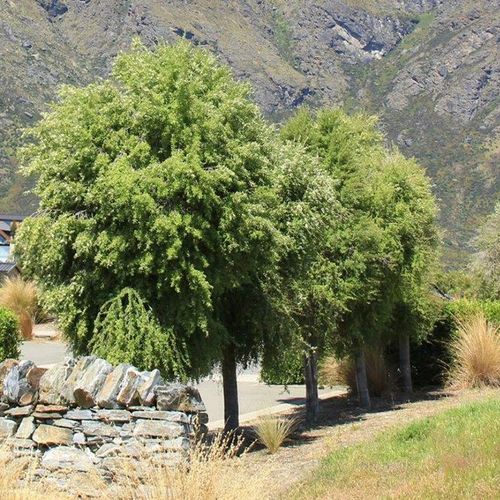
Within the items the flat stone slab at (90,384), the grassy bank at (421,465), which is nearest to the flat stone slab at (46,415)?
the flat stone slab at (90,384)

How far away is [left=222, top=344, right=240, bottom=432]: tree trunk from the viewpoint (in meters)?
14.0

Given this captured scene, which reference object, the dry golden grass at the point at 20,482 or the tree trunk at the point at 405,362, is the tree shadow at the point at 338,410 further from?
the dry golden grass at the point at 20,482

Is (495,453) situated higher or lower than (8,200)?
lower

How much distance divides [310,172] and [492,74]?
173 meters

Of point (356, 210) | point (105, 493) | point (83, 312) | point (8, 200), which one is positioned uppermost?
point (8, 200)

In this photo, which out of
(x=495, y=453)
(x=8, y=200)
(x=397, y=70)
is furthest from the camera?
(x=397, y=70)

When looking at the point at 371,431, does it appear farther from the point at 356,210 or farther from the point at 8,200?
the point at 8,200

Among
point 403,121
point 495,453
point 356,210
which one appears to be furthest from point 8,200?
point 495,453

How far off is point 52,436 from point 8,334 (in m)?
7.84

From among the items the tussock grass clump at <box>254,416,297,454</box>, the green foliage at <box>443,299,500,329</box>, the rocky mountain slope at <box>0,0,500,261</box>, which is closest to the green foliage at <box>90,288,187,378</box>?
the tussock grass clump at <box>254,416,297,454</box>

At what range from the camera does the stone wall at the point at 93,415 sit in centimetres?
824

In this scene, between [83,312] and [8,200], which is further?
[8,200]

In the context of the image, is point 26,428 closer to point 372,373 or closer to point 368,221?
point 368,221

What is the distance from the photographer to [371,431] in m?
13.8
